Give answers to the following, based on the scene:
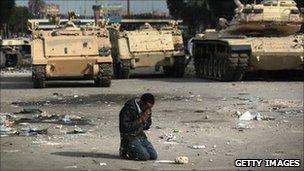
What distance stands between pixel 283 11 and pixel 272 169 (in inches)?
674

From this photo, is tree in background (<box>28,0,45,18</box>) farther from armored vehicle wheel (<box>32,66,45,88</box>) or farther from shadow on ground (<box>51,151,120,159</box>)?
shadow on ground (<box>51,151,120,159</box>)

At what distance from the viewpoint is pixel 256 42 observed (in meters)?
23.6

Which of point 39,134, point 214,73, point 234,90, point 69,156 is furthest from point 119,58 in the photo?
point 69,156

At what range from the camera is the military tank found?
23172mm

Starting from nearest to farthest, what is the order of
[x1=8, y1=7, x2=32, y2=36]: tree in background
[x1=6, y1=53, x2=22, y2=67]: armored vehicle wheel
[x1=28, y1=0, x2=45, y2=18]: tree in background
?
[x1=6, y1=53, x2=22, y2=67]: armored vehicle wheel → [x1=8, y1=7, x2=32, y2=36]: tree in background → [x1=28, y1=0, x2=45, y2=18]: tree in background

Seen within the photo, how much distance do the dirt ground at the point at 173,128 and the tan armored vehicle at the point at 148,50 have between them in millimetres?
5074

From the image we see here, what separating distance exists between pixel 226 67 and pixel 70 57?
5.51m

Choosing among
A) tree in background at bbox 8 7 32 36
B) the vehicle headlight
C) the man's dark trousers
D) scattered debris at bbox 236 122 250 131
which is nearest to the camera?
the man's dark trousers

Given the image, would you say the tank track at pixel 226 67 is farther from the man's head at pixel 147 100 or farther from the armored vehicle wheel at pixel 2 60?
the armored vehicle wheel at pixel 2 60

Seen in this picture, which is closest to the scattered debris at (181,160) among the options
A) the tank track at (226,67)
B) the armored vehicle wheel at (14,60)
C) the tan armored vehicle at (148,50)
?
the tank track at (226,67)

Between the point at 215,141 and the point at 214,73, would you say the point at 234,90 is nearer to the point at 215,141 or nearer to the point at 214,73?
the point at 214,73

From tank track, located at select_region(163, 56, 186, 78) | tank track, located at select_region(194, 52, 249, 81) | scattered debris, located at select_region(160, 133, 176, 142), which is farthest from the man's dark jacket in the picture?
tank track, located at select_region(163, 56, 186, 78)

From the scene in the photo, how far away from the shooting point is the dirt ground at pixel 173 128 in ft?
31.0

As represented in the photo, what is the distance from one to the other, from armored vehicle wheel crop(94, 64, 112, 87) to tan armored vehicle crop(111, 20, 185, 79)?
4319 mm
